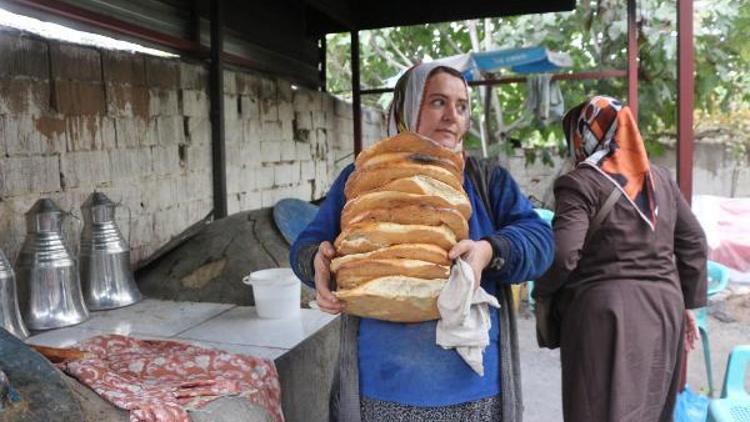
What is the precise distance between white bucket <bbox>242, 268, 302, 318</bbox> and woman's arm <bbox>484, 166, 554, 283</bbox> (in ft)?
4.39

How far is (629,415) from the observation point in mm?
2186

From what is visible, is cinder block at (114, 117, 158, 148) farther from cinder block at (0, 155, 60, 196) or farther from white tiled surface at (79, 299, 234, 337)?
white tiled surface at (79, 299, 234, 337)

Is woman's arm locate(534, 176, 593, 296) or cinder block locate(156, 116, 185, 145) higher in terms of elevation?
cinder block locate(156, 116, 185, 145)

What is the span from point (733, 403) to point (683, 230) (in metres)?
0.73

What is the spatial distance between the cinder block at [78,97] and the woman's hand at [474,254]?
2.25 m

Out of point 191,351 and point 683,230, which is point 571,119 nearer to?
point 683,230

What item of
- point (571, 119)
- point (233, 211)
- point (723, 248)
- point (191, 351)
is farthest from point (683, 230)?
point (723, 248)

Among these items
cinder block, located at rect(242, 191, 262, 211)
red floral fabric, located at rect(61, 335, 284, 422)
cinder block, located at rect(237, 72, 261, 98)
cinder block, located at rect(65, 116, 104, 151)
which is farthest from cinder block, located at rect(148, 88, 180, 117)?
red floral fabric, located at rect(61, 335, 284, 422)

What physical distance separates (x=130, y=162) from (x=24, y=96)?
737 millimetres

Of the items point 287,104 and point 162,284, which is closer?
point 162,284

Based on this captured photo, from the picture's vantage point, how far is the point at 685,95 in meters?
3.71

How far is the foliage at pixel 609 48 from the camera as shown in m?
7.53

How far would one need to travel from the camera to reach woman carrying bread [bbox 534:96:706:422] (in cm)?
218

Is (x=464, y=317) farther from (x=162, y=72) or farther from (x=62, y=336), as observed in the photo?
(x=162, y=72)
